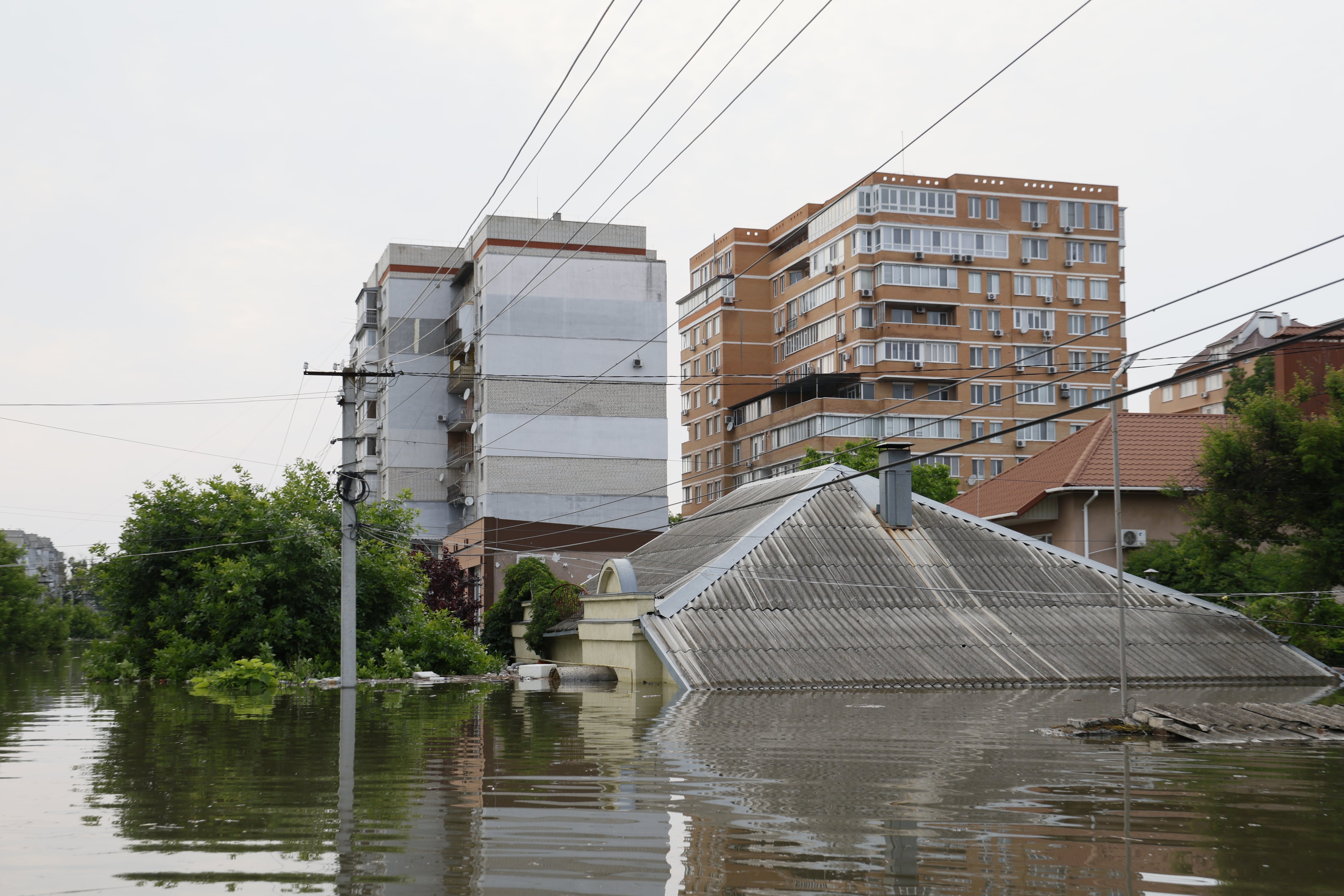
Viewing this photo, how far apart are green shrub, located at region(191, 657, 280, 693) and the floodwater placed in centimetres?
1212

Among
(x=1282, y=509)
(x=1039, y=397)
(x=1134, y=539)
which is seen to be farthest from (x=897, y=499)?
(x=1039, y=397)

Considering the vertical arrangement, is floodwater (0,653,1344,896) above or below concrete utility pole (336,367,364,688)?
below

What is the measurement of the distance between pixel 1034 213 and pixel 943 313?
356 inches

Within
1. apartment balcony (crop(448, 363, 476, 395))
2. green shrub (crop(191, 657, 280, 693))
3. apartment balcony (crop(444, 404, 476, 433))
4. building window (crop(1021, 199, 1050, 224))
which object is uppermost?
building window (crop(1021, 199, 1050, 224))

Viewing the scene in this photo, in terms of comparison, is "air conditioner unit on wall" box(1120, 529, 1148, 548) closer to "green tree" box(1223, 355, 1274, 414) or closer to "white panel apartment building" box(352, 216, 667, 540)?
"green tree" box(1223, 355, 1274, 414)

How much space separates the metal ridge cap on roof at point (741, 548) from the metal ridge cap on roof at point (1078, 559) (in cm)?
268

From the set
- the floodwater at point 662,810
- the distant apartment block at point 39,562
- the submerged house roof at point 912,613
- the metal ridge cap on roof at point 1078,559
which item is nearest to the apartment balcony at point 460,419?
the submerged house roof at point 912,613

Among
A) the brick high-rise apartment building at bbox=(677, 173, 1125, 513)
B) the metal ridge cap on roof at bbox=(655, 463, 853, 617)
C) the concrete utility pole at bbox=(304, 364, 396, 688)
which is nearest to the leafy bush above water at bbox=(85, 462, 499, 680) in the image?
the concrete utility pole at bbox=(304, 364, 396, 688)

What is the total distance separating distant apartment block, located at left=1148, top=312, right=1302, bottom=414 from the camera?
70.4 m

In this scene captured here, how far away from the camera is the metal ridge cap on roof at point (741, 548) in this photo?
1128 inches

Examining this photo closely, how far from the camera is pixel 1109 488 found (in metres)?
44.3

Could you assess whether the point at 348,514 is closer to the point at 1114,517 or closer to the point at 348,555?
the point at 348,555

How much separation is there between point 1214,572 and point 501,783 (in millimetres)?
32071

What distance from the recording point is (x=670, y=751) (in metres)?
14.2
